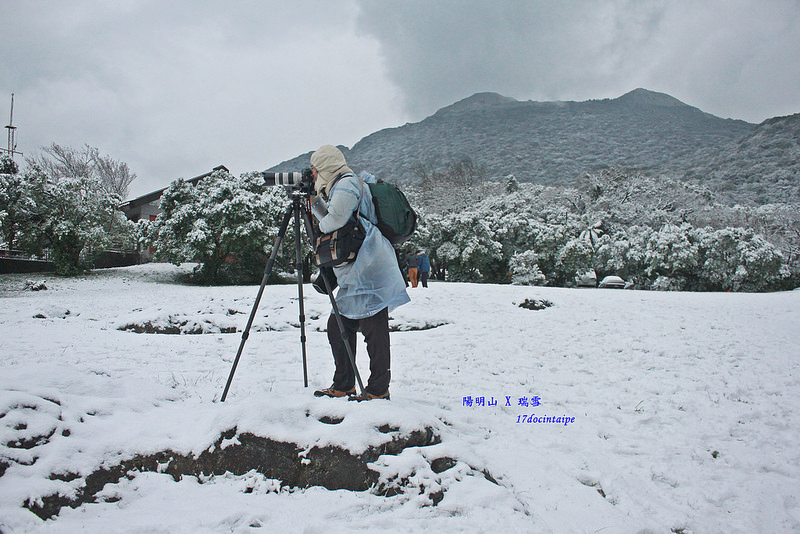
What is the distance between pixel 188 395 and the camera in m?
3.63

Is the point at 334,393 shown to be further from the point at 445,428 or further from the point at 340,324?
the point at 445,428

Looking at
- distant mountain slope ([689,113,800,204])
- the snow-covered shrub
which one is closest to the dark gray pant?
the snow-covered shrub

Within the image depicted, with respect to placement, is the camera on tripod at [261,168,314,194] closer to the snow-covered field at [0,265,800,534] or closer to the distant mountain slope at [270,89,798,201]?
the snow-covered field at [0,265,800,534]

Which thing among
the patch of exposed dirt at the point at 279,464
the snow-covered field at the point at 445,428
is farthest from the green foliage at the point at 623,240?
the patch of exposed dirt at the point at 279,464

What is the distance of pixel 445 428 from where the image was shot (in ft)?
10.2

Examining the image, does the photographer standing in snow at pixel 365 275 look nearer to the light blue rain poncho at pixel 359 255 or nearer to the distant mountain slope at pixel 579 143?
the light blue rain poncho at pixel 359 255

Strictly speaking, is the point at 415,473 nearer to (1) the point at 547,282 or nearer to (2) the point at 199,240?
(2) the point at 199,240

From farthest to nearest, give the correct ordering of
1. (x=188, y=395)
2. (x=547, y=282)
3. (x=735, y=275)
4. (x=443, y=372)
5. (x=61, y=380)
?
(x=547, y=282) → (x=735, y=275) → (x=443, y=372) → (x=188, y=395) → (x=61, y=380)

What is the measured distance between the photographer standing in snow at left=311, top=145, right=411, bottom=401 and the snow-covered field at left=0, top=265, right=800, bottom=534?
1.19 feet

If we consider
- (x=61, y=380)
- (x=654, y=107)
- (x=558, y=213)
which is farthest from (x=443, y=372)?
(x=654, y=107)

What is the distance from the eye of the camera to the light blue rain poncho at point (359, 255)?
9.69 feet

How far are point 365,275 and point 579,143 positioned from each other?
337ft

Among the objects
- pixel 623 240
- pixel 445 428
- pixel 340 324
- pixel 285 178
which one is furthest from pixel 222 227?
pixel 623 240

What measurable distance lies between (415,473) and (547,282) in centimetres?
2227
